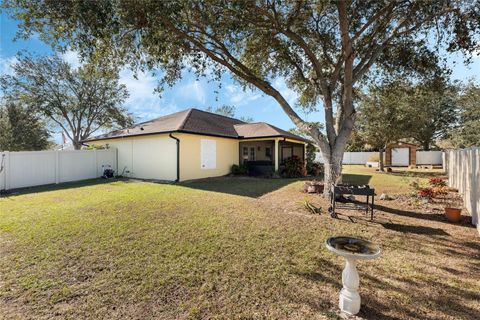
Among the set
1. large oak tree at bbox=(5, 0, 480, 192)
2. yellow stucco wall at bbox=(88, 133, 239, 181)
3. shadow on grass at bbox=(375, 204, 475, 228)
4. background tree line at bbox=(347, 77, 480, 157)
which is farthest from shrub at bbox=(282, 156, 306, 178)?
shadow on grass at bbox=(375, 204, 475, 228)

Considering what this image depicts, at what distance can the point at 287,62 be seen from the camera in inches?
374

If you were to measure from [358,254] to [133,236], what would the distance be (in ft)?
12.7

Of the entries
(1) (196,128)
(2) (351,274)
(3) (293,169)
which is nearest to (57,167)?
(1) (196,128)

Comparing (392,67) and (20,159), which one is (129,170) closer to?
(20,159)

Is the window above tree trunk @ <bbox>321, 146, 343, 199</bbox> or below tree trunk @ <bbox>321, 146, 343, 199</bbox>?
above

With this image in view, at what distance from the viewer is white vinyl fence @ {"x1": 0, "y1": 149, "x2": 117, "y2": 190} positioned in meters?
10.0

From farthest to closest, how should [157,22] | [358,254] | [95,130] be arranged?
[95,130] < [157,22] < [358,254]

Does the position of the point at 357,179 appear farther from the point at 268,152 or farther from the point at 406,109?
the point at 406,109

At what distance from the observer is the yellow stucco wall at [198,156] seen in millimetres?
12281

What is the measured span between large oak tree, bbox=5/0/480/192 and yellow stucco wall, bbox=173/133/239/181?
4334 millimetres

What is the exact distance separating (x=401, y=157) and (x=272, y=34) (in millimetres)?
25852

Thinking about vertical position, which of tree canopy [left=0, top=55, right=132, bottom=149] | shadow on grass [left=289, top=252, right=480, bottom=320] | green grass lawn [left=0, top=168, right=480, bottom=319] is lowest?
shadow on grass [left=289, top=252, right=480, bottom=320]

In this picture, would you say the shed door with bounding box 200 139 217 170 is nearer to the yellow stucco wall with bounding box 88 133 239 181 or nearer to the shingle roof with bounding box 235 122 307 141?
the yellow stucco wall with bounding box 88 133 239 181

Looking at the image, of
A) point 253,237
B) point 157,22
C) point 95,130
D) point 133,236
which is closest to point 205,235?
point 253,237
